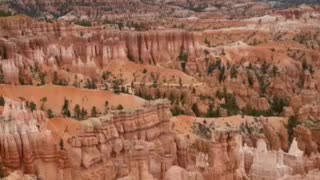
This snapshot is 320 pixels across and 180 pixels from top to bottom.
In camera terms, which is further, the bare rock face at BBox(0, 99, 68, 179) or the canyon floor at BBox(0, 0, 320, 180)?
the canyon floor at BBox(0, 0, 320, 180)

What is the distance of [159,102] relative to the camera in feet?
96.1

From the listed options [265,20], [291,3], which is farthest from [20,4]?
[291,3]

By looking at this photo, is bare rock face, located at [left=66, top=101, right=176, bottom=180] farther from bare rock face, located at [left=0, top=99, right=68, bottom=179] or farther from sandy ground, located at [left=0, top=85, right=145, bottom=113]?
sandy ground, located at [left=0, top=85, right=145, bottom=113]

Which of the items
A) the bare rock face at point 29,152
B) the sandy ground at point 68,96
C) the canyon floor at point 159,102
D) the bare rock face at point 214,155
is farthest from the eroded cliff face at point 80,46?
the bare rock face at point 29,152

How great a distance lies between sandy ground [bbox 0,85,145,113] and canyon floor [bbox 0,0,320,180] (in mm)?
70

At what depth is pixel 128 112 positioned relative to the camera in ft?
88.2

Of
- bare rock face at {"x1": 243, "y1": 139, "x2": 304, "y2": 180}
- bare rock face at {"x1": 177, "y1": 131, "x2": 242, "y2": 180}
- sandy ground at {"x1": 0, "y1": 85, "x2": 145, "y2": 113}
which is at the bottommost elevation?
sandy ground at {"x1": 0, "y1": 85, "x2": 145, "y2": 113}

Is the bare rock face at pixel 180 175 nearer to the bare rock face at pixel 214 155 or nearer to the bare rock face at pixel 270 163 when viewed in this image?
the bare rock face at pixel 214 155

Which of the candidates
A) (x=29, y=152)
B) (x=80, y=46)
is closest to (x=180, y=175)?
(x=29, y=152)

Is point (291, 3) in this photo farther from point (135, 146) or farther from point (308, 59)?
point (135, 146)

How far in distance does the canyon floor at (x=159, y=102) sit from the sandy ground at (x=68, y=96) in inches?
2.7

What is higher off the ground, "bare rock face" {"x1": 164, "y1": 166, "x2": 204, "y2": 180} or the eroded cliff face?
"bare rock face" {"x1": 164, "y1": 166, "x2": 204, "y2": 180}

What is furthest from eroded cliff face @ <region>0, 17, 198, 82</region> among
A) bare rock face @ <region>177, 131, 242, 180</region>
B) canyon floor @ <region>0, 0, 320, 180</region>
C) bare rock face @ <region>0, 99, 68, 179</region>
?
bare rock face @ <region>0, 99, 68, 179</region>

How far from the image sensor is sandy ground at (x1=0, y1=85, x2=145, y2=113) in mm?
36031
